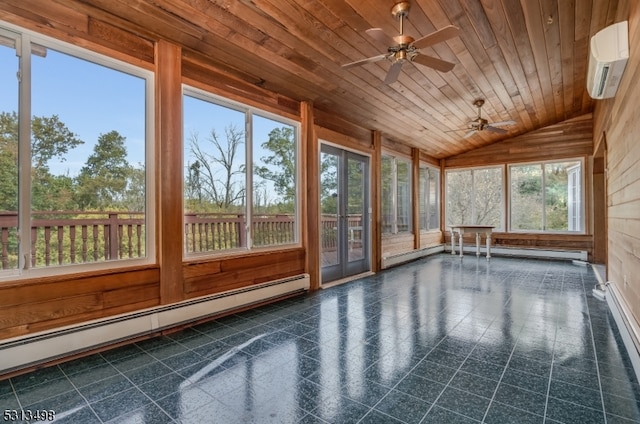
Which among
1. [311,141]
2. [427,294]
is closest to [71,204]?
[311,141]

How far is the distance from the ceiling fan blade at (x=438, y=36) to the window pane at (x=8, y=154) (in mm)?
3026

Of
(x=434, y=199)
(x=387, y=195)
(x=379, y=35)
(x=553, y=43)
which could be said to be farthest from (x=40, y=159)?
(x=434, y=199)

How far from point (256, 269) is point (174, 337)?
3.91 ft

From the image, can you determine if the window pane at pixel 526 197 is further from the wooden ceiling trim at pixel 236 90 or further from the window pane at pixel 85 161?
the window pane at pixel 85 161

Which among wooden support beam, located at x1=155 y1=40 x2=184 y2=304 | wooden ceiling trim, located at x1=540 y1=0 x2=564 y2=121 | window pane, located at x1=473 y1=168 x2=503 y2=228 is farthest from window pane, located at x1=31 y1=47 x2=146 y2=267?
window pane, located at x1=473 y1=168 x2=503 y2=228

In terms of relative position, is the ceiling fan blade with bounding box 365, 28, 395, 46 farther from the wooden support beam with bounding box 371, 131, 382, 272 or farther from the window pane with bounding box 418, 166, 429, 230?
the window pane with bounding box 418, 166, 429, 230

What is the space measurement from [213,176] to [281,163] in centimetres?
108

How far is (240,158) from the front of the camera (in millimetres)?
3834

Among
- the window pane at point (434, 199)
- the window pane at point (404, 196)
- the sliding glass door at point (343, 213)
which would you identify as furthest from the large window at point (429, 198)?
the sliding glass door at point (343, 213)

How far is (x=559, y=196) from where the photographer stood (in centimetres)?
746

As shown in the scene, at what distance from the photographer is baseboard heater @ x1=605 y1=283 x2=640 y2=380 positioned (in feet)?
7.45

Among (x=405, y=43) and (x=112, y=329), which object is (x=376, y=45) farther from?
(x=112, y=329)

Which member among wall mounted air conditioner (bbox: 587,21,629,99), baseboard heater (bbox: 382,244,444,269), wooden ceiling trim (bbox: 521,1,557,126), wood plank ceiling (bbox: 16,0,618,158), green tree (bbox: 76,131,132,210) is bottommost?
baseboard heater (bbox: 382,244,444,269)

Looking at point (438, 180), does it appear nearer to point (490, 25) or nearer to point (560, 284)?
point (560, 284)
